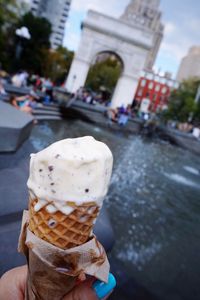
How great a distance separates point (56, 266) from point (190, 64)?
116 metres

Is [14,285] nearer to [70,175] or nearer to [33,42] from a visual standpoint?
[70,175]

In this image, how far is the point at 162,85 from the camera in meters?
82.9

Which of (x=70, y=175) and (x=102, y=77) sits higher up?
(x=102, y=77)

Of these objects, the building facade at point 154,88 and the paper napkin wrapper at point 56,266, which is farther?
the building facade at point 154,88

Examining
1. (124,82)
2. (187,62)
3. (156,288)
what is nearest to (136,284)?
(156,288)

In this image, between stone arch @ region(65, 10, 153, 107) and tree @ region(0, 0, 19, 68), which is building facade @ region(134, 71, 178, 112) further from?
stone arch @ region(65, 10, 153, 107)

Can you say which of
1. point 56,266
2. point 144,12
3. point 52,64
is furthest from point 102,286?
point 144,12

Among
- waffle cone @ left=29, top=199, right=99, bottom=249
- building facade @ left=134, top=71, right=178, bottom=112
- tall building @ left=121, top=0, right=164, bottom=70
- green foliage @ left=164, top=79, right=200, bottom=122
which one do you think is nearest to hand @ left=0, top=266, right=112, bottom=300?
waffle cone @ left=29, top=199, right=99, bottom=249

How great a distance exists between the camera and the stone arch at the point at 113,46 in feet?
95.4

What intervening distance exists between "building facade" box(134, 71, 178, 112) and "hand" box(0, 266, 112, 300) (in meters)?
81.8

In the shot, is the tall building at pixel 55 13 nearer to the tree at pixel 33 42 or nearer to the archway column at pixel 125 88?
the tree at pixel 33 42

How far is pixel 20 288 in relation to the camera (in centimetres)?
116

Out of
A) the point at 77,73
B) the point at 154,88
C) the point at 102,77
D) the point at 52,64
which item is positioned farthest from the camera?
the point at 154,88

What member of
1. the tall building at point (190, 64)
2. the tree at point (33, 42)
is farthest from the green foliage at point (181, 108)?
the tall building at point (190, 64)
